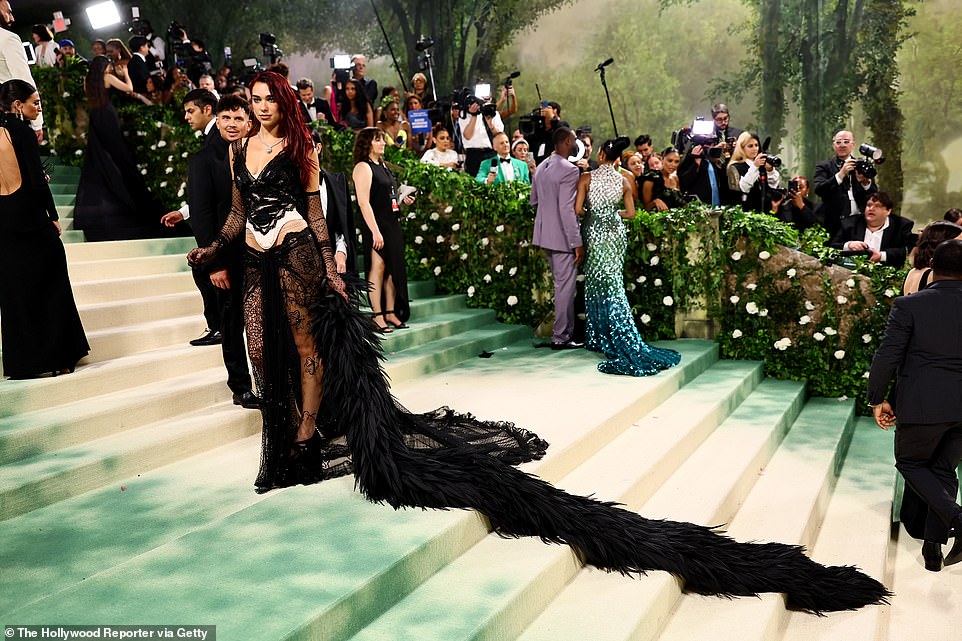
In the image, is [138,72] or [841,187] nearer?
[841,187]

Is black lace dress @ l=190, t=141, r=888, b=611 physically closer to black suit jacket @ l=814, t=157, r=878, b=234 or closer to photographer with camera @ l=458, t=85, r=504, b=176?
black suit jacket @ l=814, t=157, r=878, b=234

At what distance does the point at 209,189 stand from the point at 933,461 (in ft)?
14.2

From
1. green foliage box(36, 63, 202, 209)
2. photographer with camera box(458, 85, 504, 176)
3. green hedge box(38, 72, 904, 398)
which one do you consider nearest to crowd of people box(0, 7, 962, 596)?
green hedge box(38, 72, 904, 398)

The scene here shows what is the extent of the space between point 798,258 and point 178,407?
539cm

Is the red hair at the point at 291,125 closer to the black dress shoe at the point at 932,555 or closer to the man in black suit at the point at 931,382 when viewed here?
the man in black suit at the point at 931,382

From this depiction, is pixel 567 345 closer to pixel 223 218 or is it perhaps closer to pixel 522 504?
pixel 223 218

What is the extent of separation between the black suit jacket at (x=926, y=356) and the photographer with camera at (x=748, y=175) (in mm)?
4717

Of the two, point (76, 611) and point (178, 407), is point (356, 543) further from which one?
point (178, 407)

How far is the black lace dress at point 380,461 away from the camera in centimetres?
368

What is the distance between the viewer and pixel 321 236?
3.88 metres

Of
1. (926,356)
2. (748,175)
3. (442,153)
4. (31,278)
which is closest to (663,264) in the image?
(748,175)

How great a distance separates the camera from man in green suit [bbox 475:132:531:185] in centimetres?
945

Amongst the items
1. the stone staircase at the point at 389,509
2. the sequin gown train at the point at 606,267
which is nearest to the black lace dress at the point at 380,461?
the stone staircase at the point at 389,509

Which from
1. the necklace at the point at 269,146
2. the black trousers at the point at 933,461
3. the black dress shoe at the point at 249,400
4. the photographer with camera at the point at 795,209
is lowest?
the black trousers at the point at 933,461
